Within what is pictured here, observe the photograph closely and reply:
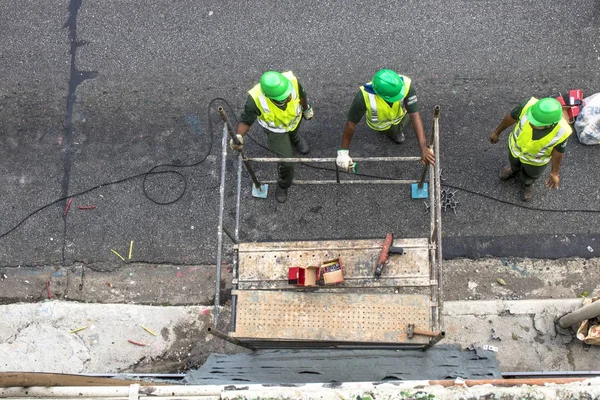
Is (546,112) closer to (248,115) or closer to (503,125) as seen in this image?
(503,125)

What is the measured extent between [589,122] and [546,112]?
1839 mm

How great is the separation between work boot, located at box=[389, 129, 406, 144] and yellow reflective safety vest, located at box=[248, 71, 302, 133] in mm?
1333

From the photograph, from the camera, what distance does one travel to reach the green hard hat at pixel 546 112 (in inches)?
181

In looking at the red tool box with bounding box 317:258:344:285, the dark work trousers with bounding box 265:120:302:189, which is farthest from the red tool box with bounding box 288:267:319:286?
the dark work trousers with bounding box 265:120:302:189

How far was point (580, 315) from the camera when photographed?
4883mm

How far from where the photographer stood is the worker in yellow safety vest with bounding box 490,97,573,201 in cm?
465

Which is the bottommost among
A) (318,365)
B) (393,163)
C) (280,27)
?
(318,365)

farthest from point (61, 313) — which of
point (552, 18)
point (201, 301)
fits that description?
point (552, 18)

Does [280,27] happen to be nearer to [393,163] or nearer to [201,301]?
[393,163]

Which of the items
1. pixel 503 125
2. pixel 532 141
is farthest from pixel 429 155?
pixel 503 125

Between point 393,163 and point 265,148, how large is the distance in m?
1.70

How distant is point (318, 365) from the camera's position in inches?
169

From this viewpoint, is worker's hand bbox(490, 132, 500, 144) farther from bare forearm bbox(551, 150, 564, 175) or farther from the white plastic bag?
the white plastic bag

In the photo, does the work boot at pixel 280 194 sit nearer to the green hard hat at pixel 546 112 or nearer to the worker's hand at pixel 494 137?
the worker's hand at pixel 494 137
